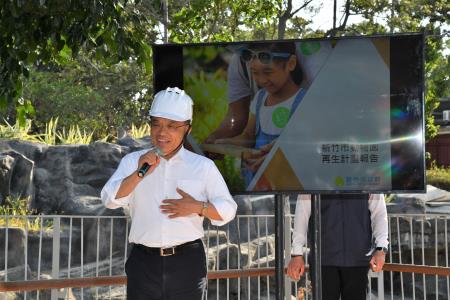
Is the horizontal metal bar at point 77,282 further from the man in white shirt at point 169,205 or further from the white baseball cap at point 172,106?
the white baseball cap at point 172,106

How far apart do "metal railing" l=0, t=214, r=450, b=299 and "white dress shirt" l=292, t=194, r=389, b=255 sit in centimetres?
145

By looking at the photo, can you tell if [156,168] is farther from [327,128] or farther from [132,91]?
[132,91]

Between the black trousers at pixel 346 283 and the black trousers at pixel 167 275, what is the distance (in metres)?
1.21

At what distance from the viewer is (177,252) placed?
3.73 meters

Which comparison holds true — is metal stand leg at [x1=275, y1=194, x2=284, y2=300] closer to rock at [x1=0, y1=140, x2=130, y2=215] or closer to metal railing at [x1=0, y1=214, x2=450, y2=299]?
metal railing at [x1=0, y1=214, x2=450, y2=299]

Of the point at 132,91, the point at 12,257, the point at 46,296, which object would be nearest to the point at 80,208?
the point at 12,257

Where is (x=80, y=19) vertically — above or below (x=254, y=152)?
above

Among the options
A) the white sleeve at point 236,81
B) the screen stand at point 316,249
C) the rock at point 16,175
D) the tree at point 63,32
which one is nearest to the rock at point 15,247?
the rock at point 16,175

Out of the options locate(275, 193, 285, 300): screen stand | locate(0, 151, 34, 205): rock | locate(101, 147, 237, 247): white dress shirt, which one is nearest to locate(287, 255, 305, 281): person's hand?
locate(275, 193, 285, 300): screen stand

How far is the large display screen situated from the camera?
4082 millimetres

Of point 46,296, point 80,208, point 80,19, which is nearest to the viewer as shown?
point 80,19

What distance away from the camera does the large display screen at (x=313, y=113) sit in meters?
4.08

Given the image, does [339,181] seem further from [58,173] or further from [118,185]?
[58,173]

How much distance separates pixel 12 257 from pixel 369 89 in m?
7.24
